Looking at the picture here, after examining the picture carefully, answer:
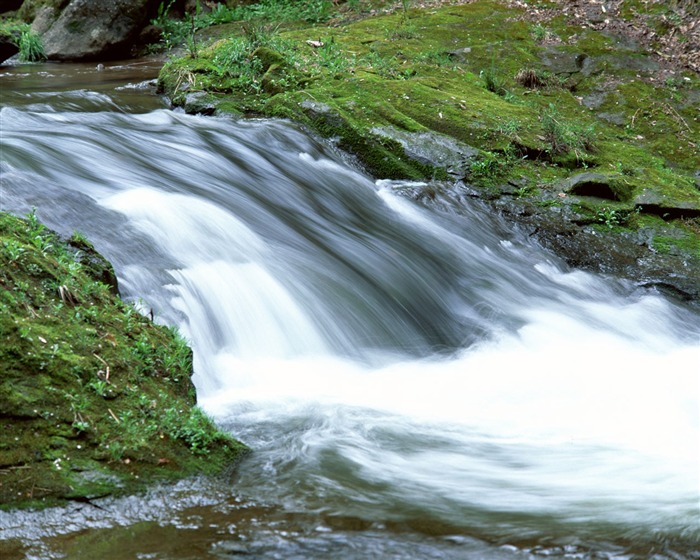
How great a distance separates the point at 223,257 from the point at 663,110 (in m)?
6.84

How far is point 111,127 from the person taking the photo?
8.40 meters

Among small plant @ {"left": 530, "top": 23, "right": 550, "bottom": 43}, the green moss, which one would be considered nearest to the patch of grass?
the green moss

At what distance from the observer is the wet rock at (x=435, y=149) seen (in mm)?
8242

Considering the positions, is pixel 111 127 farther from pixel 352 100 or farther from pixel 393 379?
pixel 393 379

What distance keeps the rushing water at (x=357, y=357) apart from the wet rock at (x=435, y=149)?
48 cm

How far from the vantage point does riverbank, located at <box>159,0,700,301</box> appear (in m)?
7.59

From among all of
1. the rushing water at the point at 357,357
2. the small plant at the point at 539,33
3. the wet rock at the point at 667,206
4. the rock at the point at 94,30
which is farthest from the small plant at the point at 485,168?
the rock at the point at 94,30

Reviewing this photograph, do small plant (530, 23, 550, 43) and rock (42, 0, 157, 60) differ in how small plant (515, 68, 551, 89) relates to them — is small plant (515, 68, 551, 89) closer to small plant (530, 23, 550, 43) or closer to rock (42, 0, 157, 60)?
small plant (530, 23, 550, 43)

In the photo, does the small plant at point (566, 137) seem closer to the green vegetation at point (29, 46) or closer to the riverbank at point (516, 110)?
the riverbank at point (516, 110)

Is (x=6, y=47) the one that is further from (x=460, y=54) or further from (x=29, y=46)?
(x=460, y=54)

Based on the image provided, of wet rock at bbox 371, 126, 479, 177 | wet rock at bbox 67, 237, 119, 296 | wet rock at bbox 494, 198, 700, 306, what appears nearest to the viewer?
wet rock at bbox 67, 237, 119, 296

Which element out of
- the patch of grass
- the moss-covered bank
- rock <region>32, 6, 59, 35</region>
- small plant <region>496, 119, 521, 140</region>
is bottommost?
the moss-covered bank

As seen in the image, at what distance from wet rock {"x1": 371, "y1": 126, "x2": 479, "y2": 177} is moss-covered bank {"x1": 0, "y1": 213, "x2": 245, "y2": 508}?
4616 millimetres

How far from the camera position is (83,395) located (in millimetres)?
3523
